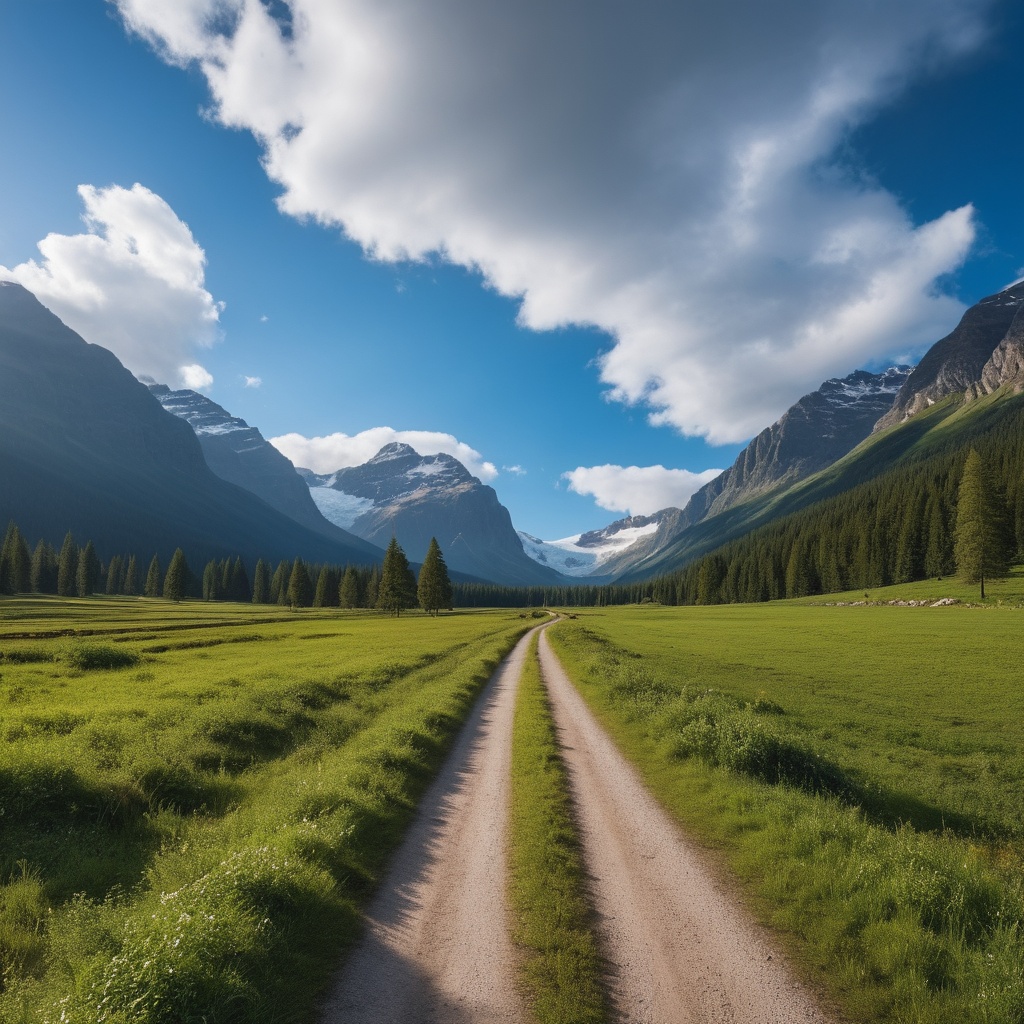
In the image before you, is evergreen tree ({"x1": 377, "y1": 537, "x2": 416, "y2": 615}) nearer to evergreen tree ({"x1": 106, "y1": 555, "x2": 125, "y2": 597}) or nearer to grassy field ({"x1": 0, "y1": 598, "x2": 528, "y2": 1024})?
grassy field ({"x1": 0, "y1": 598, "x2": 528, "y2": 1024})

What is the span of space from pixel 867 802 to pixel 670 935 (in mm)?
10860

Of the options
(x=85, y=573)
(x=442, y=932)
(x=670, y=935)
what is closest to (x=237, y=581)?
(x=85, y=573)

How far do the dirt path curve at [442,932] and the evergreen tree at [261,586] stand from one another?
180 m

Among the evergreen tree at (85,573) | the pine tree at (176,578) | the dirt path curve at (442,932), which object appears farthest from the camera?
the evergreen tree at (85,573)

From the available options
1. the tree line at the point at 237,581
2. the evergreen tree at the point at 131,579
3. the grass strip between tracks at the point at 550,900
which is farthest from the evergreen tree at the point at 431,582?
the evergreen tree at the point at 131,579

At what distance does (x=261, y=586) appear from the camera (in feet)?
575

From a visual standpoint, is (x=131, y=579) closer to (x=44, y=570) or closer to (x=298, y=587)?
(x=44, y=570)

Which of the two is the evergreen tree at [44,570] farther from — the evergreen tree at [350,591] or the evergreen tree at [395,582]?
the evergreen tree at [395,582]

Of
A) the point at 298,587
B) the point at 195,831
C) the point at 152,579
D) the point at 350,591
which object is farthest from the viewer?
the point at 152,579

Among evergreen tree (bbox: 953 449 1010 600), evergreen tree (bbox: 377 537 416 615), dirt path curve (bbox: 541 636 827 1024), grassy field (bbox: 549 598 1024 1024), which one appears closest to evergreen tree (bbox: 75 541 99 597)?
evergreen tree (bbox: 377 537 416 615)

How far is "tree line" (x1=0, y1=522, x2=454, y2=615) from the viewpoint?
114m

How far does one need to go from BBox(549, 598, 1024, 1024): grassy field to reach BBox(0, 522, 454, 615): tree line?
80.9m

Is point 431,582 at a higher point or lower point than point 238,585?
higher

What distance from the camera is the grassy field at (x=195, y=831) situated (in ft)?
20.8
